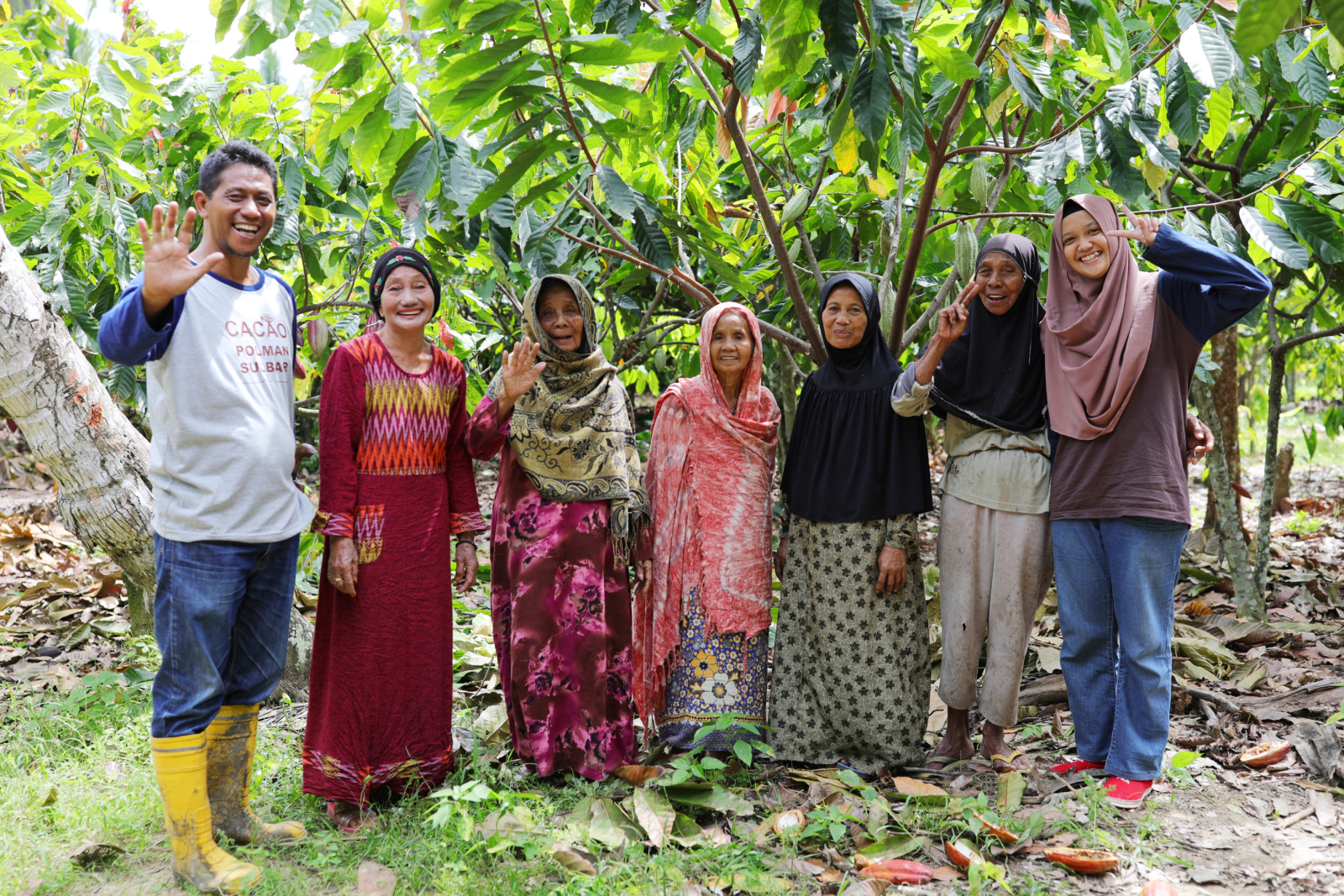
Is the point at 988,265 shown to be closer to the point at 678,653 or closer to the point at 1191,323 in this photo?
the point at 1191,323

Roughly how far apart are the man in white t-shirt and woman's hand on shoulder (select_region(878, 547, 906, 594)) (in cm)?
171

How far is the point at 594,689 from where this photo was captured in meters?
2.88

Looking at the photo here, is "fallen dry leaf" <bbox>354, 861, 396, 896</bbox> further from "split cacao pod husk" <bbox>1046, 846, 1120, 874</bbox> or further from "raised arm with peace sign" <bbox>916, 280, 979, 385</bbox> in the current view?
"raised arm with peace sign" <bbox>916, 280, 979, 385</bbox>

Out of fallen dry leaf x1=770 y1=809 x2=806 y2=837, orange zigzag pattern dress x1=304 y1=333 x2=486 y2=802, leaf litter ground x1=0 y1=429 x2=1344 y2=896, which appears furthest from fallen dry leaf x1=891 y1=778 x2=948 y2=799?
orange zigzag pattern dress x1=304 y1=333 x2=486 y2=802

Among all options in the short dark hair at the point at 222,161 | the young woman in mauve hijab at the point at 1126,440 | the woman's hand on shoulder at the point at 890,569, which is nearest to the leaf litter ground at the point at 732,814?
the young woman in mauve hijab at the point at 1126,440

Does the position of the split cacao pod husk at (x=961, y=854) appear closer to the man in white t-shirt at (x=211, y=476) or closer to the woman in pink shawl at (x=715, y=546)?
the woman in pink shawl at (x=715, y=546)

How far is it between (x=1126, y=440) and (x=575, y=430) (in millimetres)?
1629

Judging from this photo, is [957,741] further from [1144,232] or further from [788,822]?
[1144,232]

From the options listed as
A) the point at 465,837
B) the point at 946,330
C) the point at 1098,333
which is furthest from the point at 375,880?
the point at 1098,333

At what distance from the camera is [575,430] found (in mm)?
2912

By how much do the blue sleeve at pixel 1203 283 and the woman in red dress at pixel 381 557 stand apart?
6.81 ft

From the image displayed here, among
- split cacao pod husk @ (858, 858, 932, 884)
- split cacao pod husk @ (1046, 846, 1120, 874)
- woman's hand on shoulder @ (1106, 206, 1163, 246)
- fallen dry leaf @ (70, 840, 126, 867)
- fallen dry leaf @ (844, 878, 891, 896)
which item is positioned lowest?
fallen dry leaf @ (70, 840, 126, 867)

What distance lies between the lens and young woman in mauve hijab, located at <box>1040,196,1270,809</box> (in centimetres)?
258

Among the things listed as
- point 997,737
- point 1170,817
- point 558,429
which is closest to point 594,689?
point 558,429
